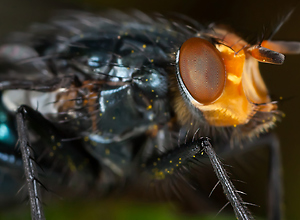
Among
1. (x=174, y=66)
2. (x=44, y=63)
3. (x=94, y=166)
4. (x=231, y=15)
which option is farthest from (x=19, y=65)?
(x=231, y=15)

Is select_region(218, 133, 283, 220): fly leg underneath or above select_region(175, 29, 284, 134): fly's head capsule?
underneath

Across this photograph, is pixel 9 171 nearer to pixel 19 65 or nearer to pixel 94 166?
pixel 94 166

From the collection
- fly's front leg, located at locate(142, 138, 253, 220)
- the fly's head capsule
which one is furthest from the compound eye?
fly's front leg, located at locate(142, 138, 253, 220)

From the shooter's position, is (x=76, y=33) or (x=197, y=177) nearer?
(x=197, y=177)

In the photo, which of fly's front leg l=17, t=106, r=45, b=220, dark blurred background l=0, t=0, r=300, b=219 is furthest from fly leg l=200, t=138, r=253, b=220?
dark blurred background l=0, t=0, r=300, b=219

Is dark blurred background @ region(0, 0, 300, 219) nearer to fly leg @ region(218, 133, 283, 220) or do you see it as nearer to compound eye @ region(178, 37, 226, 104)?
fly leg @ region(218, 133, 283, 220)

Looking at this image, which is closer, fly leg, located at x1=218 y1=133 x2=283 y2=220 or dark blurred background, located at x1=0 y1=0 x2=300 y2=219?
fly leg, located at x1=218 y1=133 x2=283 y2=220

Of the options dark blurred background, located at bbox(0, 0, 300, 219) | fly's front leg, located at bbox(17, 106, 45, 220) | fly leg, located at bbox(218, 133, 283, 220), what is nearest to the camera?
fly's front leg, located at bbox(17, 106, 45, 220)

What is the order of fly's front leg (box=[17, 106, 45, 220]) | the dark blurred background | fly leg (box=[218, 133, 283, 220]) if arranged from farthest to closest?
1. the dark blurred background
2. fly leg (box=[218, 133, 283, 220])
3. fly's front leg (box=[17, 106, 45, 220])
